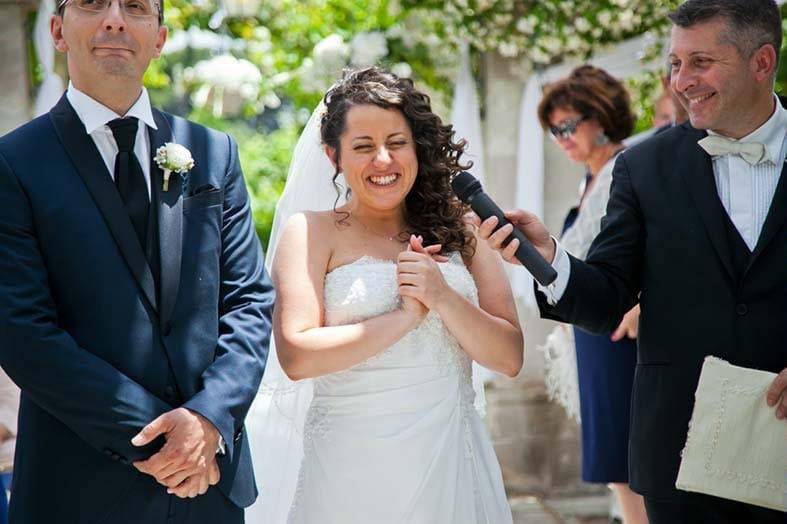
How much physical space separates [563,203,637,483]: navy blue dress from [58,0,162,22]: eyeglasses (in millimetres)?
2854

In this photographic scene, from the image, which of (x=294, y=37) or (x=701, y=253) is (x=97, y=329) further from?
(x=294, y=37)

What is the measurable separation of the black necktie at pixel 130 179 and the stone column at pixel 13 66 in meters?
3.38

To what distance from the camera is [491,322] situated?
3135 mm

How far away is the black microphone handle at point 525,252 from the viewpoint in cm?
283

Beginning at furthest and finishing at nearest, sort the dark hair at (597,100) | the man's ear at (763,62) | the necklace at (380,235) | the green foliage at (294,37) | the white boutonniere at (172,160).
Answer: the green foliage at (294,37) < the dark hair at (597,100) < the necklace at (380,235) < the man's ear at (763,62) < the white boutonniere at (172,160)

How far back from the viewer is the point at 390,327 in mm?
3059

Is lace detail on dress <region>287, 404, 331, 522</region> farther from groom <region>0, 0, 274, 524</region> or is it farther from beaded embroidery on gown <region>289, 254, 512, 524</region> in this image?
groom <region>0, 0, 274, 524</region>

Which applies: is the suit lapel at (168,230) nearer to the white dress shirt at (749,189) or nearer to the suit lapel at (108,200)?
the suit lapel at (108,200)

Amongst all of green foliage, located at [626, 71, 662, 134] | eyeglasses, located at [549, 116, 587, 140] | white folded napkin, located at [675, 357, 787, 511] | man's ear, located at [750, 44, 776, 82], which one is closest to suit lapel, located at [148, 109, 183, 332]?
white folded napkin, located at [675, 357, 787, 511]

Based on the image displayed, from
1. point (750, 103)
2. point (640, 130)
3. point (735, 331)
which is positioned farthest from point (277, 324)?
point (640, 130)

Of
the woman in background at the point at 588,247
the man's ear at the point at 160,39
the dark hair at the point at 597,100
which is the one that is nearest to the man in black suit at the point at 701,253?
the man's ear at the point at 160,39

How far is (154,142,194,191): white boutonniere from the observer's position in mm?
2699

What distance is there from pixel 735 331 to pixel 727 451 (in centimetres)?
33

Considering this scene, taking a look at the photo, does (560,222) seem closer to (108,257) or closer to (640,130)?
(640,130)
